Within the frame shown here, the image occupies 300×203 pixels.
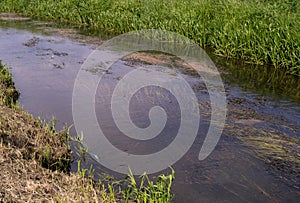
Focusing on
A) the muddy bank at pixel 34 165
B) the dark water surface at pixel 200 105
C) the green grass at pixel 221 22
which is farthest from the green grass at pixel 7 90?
the green grass at pixel 221 22

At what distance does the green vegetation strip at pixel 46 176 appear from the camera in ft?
10.7

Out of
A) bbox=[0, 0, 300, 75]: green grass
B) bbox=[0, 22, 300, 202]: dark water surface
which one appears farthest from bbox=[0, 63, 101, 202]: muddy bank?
bbox=[0, 0, 300, 75]: green grass

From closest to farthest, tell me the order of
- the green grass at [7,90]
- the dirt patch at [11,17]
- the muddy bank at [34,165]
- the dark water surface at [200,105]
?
1. the muddy bank at [34,165]
2. the dark water surface at [200,105]
3. the green grass at [7,90]
4. the dirt patch at [11,17]

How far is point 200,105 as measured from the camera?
6688mm

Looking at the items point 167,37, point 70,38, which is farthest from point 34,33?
point 167,37

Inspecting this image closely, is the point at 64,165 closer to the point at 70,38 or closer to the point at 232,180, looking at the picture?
the point at 232,180

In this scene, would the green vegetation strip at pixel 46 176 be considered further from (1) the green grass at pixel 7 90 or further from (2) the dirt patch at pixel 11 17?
(2) the dirt patch at pixel 11 17

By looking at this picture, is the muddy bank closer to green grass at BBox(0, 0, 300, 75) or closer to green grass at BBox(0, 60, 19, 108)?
green grass at BBox(0, 60, 19, 108)

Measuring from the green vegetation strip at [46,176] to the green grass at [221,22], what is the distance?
5986mm

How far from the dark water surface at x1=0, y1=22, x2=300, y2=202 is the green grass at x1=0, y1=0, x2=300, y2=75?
554 mm

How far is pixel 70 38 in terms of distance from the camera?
43.4 ft

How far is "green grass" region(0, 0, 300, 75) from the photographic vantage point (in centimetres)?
889

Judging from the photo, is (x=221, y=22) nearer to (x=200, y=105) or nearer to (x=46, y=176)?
(x=200, y=105)

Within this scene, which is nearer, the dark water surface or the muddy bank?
the muddy bank
